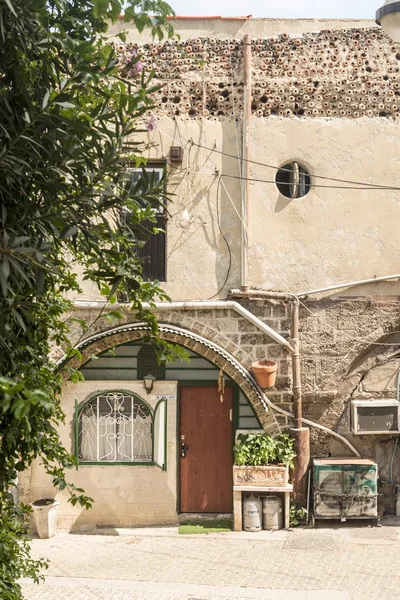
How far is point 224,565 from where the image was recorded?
10461mm

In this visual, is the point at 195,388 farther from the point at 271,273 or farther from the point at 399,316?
the point at 399,316

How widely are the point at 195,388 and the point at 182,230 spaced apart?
92.2 inches

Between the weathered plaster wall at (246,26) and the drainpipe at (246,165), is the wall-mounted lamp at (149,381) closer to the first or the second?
the drainpipe at (246,165)

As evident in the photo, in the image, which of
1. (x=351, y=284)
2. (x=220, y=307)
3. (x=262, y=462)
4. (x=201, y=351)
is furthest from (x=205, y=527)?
(x=351, y=284)

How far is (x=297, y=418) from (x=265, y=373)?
2.75ft

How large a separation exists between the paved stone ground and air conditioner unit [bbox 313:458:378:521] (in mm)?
271

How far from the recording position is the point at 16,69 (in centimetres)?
441

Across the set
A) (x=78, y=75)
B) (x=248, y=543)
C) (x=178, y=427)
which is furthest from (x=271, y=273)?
(x=78, y=75)

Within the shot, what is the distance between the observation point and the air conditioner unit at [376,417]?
39.6ft

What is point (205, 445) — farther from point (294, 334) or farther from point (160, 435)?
point (294, 334)

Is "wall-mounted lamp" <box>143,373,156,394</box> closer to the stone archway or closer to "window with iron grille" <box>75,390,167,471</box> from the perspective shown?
"window with iron grille" <box>75,390,167,471</box>

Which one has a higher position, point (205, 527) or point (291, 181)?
point (291, 181)

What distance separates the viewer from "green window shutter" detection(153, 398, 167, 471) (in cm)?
1191

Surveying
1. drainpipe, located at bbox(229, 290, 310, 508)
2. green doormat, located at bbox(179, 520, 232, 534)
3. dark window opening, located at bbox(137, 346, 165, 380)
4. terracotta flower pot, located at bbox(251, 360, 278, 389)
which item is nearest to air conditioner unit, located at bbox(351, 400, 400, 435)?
drainpipe, located at bbox(229, 290, 310, 508)
